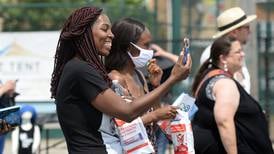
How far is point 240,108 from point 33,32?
8044 mm

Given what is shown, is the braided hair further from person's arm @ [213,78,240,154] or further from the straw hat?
the straw hat

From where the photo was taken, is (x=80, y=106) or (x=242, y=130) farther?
(x=242, y=130)

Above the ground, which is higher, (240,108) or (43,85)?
(240,108)

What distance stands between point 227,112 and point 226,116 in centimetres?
3

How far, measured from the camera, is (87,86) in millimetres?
3971

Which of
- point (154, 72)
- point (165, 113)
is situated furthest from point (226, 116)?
point (165, 113)

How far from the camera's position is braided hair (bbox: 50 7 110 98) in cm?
405

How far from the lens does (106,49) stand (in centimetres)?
413

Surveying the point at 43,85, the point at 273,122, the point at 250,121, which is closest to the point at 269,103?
the point at 273,122

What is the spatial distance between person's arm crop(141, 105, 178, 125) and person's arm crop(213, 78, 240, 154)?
983 millimetres

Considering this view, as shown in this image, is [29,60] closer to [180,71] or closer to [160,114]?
[160,114]

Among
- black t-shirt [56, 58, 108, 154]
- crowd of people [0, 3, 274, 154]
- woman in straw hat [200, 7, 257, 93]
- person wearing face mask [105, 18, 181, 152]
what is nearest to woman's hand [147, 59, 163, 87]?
crowd of people [0, 3, 274, 154]

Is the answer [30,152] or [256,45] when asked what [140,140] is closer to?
[30,152]

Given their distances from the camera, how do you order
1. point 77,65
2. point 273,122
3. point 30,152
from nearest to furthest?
point 77,65, point 30,152, point 273,122
